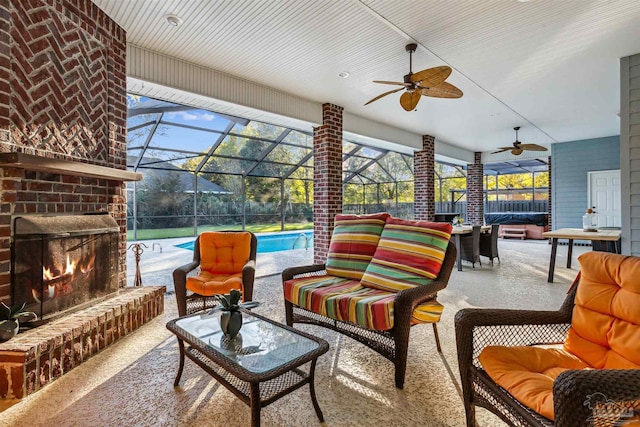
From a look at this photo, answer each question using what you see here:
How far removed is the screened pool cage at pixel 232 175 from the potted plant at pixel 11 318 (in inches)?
187

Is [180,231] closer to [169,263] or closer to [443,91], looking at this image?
[169,263]

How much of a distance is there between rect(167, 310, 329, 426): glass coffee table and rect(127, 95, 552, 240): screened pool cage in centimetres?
526

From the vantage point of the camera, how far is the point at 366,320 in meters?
1.99

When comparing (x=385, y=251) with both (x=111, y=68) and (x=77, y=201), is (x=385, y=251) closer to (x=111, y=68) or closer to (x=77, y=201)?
(x=77, y=201)

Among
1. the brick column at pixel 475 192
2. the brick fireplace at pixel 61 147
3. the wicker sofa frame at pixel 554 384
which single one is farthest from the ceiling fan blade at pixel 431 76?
the brick column at pixel 475 192

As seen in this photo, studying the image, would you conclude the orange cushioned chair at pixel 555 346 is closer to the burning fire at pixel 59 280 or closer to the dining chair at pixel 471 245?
the burning fire at pixel 59 280

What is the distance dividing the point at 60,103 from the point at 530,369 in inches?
135

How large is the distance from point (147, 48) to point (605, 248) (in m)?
6.72

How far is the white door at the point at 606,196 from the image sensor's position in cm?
773

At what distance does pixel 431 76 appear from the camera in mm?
3086

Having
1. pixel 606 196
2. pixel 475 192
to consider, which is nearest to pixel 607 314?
pixel 606 196

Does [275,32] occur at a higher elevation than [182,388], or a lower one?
higher

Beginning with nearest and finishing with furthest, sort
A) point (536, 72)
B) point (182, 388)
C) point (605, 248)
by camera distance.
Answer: point (182, 388) → point (536, 72) → point (605, 248)

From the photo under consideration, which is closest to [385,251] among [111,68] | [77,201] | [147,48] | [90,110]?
[77,201]
